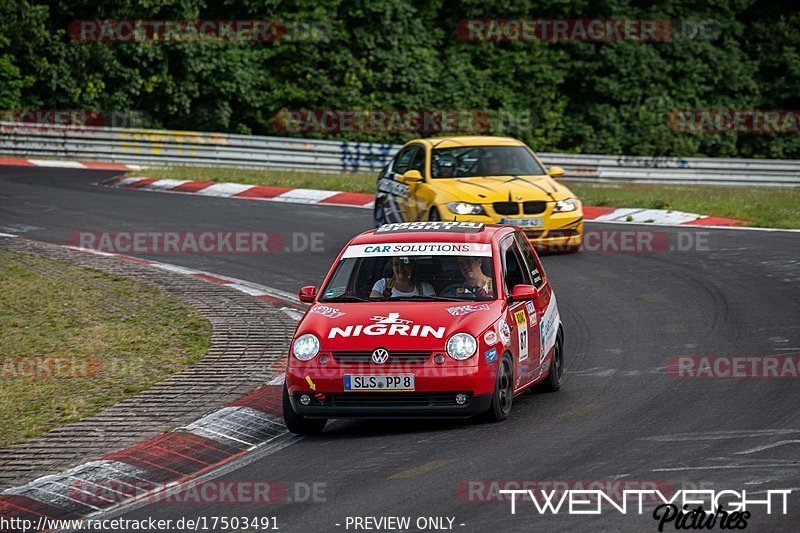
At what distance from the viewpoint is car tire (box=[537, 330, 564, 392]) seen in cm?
1011

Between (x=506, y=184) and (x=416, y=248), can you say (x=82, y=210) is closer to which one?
(x=506, y=184)

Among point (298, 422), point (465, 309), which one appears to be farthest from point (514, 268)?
point (298, 422)

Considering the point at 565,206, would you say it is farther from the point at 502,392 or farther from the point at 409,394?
the point at 409,394

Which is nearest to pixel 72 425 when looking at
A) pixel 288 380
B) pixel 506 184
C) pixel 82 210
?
pixel 288 380

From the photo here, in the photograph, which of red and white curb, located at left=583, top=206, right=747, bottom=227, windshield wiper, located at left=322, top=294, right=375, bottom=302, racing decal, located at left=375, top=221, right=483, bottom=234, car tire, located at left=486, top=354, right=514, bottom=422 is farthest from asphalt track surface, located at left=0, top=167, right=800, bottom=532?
red and white curb, located at left=583, top=206, right=747, bottom=227

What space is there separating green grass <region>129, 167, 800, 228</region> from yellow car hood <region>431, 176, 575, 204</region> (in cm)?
432

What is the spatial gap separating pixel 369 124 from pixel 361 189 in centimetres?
969

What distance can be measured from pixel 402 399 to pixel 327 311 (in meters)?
1.02

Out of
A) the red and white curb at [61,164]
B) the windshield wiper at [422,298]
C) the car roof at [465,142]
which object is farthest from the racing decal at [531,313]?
the red and white curb at [61,164]

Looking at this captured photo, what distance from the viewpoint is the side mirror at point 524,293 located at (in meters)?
9.39

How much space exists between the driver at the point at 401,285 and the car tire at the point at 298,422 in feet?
A: 3.79

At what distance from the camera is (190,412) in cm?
948

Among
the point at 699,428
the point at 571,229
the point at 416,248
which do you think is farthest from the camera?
the point at 571,229

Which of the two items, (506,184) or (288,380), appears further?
(506,184)
